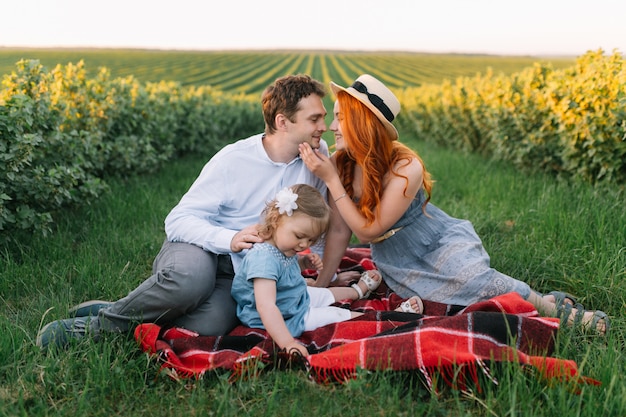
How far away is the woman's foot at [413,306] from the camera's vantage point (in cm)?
371

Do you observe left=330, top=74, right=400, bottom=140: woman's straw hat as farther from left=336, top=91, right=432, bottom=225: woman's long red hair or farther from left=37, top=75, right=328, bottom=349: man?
left=37, top=75, right=328, bottom=349: man

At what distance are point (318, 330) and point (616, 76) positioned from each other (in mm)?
4342

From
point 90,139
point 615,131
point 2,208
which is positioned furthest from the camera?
point 90,139

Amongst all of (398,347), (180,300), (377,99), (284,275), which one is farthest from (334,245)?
(398,347)

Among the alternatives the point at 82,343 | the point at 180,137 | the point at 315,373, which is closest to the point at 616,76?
the point at 315,373

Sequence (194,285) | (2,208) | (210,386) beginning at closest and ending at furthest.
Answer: (210,386) < (194,285) < (2,208)

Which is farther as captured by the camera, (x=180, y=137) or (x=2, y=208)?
(x=180, y=137)

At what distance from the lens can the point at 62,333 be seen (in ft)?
10.3

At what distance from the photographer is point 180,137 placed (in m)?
10.3

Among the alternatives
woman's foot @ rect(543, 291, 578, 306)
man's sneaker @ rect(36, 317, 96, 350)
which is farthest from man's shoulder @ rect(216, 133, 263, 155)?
woman's foot @ rect(543, 291, 578, 306)

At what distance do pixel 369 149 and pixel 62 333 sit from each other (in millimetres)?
2088

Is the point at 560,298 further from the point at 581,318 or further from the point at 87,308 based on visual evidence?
the point at 87,308

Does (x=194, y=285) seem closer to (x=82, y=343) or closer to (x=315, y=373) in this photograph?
(x=82, y=343)

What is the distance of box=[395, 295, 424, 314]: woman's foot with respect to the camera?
12.2 ft
